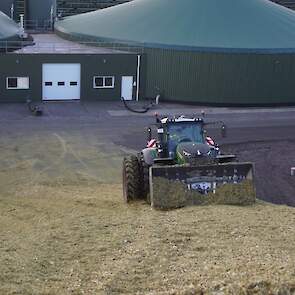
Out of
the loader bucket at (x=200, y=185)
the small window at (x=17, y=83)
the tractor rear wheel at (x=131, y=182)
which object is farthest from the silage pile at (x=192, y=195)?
the small window at (x=17, y=83)

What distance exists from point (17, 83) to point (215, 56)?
12254 mm

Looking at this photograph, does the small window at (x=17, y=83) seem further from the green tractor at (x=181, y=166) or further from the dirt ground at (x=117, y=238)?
the green tractor at (x=181, y=166)

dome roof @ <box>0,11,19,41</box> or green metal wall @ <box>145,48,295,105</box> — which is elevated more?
dome roof @ <box>0,11,19,41</box>

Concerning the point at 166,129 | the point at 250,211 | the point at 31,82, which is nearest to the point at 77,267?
the point at 250,211

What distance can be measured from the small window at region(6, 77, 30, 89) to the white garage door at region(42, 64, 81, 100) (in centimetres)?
107

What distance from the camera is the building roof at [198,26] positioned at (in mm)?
39062

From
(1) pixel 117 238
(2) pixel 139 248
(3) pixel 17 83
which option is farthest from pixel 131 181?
(3) pixel 17 83

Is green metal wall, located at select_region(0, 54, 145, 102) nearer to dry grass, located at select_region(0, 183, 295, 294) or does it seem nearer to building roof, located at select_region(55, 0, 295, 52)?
building roof, located at select_region(55, 0, 295, 52)

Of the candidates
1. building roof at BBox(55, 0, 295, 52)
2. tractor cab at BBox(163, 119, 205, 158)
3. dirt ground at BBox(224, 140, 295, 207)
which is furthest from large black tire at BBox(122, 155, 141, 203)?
building roof at BBox(55, 0, 295, 52)

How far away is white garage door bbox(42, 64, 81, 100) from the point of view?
37719 mm

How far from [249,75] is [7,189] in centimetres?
2141

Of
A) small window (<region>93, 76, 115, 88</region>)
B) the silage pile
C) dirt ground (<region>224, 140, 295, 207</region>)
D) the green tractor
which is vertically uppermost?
the green tractor

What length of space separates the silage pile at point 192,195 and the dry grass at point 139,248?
39 centimetres

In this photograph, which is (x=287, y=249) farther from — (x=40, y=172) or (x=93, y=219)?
(x=40, y=172)
